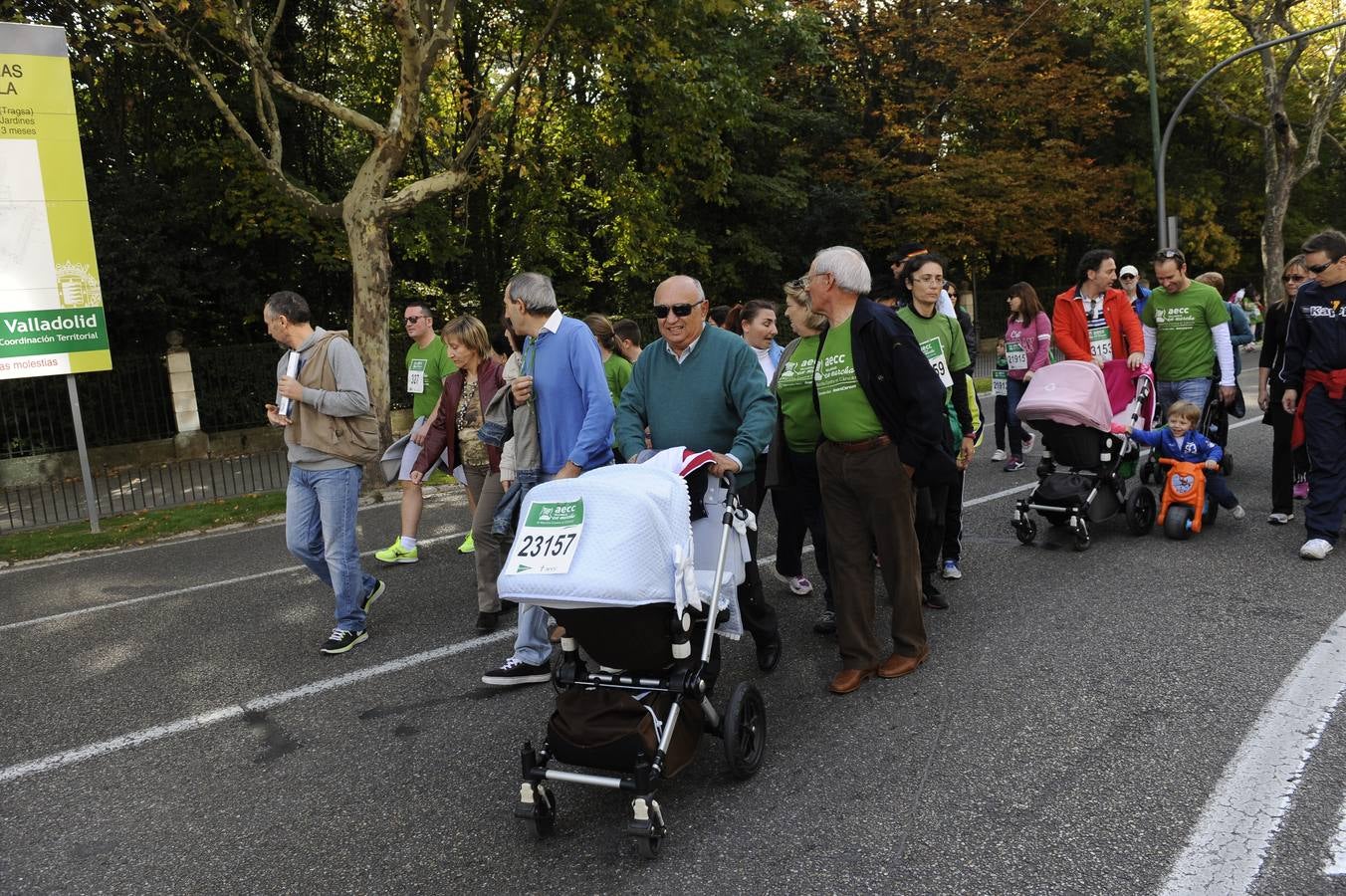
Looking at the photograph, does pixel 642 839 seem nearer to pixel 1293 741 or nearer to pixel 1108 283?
pixel 1293 741

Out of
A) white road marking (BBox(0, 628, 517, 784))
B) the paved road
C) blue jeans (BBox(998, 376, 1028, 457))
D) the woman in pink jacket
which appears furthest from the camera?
blue jeans (BBox(998, 376, 1028, 457))

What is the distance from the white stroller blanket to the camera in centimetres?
330

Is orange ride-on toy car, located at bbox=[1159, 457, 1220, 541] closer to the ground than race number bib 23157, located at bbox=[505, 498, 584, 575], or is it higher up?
closer to the ground

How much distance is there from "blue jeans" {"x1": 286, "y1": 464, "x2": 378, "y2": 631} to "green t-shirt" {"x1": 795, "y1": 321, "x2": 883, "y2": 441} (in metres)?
2.79

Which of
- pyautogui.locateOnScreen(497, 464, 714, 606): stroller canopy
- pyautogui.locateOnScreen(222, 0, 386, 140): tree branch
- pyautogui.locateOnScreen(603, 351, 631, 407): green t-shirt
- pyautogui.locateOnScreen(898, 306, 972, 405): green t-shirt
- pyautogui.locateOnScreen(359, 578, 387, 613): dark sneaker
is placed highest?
pyautogui.locateOnScreen(222, 0, 386, 140): tree branch

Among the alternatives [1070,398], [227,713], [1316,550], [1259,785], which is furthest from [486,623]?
[1316,550]

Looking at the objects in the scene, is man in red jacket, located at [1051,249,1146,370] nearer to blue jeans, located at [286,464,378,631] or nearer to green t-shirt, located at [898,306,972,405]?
green t-shirt, located at [898,306,972,405]

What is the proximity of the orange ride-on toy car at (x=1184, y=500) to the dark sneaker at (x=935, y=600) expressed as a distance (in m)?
2.24

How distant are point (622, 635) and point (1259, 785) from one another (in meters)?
2.31

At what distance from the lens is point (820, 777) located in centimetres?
384

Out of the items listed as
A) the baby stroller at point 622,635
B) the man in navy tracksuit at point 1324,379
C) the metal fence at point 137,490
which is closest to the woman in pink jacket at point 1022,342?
the man in navy tracksuit at point 1324,379

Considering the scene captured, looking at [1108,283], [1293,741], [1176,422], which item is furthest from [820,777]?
[1108,283]

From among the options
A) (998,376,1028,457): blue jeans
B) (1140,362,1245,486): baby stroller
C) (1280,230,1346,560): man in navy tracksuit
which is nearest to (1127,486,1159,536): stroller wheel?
(1140,362,1245,486): baby stroller

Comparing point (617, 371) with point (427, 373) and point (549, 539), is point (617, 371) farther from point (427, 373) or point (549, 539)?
point (549, 539)
